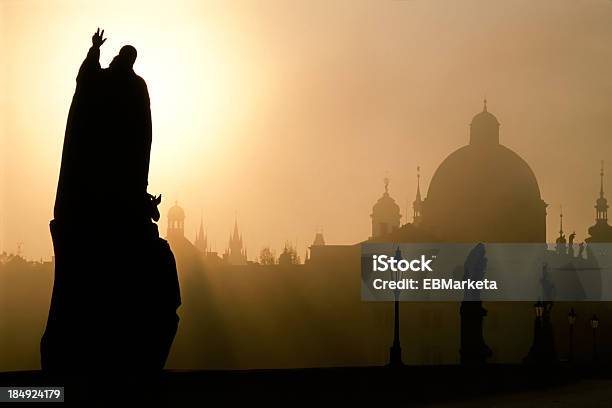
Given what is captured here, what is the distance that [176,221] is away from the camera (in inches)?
4323

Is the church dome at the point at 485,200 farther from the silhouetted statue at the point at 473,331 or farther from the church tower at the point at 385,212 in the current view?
the silhouetted statue at the point at 473,331

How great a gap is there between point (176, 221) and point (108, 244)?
91.9 meters

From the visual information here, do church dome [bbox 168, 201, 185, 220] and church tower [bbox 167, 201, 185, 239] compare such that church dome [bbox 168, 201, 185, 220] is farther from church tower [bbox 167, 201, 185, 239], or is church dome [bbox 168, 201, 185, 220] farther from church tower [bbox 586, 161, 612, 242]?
church tower [bbox 586, 161, 612, 242]

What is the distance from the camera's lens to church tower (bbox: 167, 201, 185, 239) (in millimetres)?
106750

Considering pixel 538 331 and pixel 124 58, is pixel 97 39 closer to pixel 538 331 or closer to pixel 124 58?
pixel 124 58

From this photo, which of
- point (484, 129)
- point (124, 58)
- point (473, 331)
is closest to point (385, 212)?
point (484, 129)

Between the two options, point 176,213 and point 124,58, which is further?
point 176,213

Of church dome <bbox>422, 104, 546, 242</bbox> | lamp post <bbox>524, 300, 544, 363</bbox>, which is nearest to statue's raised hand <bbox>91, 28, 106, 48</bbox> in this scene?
lamp post <bbox>524, 300, 544, 363</bbox>

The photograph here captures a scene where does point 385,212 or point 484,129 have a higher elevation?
point 484,129

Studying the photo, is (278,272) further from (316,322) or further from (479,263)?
(479,263)

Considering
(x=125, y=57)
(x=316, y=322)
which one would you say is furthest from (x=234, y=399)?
(x=316, y=322)

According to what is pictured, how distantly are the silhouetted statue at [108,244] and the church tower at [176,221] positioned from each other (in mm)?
87319

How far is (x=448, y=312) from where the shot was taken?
100750 millimetres

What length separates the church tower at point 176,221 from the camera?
350 ft
